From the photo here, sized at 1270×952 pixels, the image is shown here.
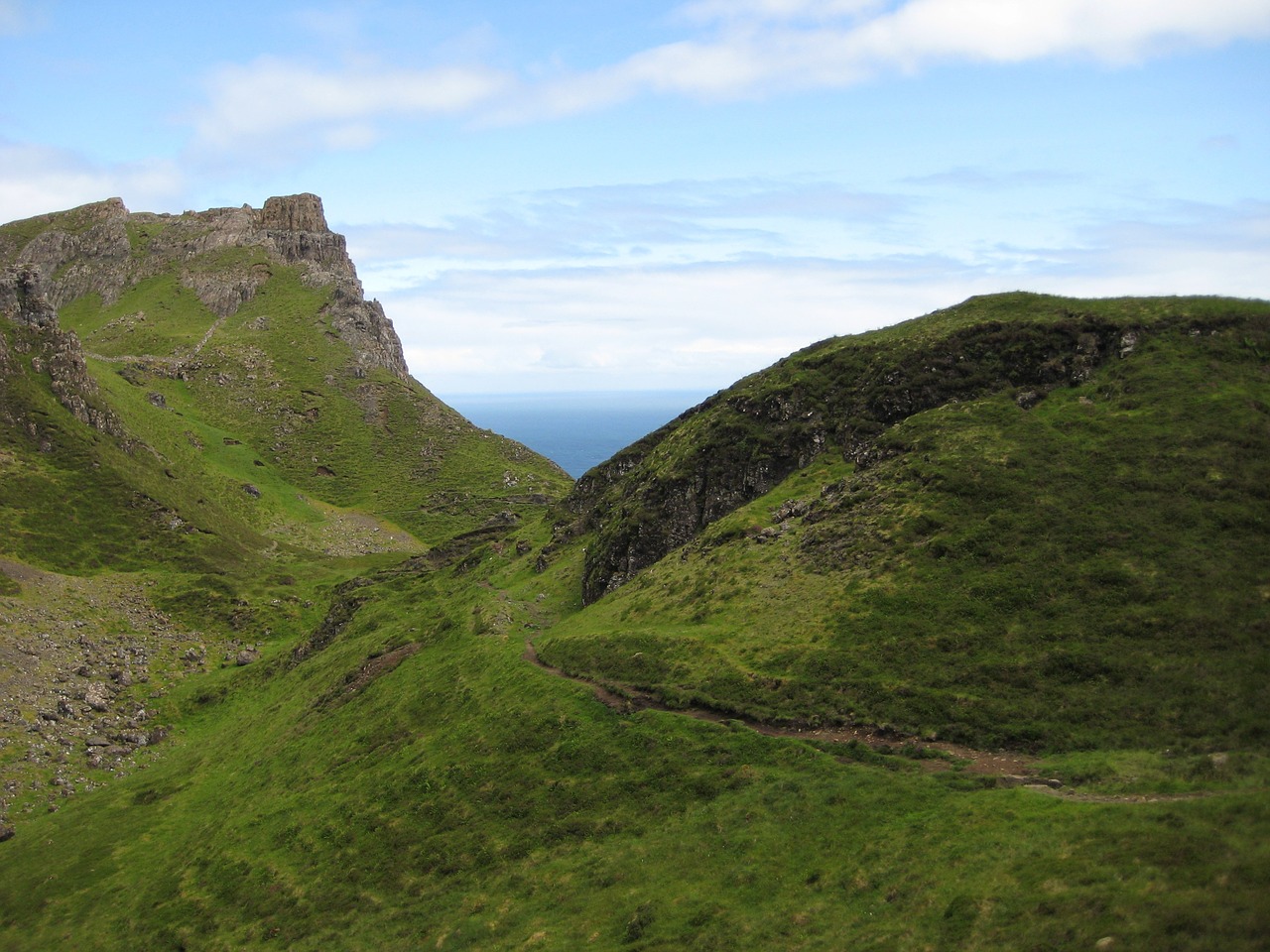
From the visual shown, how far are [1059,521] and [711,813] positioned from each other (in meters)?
24.3

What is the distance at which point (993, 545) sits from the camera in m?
43.6

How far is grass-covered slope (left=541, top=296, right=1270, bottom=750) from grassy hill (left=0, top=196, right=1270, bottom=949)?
0.68 feet

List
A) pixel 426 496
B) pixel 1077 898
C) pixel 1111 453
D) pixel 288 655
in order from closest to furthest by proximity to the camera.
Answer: pixel 1077 898, pixel 1111 453, pixel 288 655, pixel 426 496

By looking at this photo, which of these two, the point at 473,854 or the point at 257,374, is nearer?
the point at 473,854

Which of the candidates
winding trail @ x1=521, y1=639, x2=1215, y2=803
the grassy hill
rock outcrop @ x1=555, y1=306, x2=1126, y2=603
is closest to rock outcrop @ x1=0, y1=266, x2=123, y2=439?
the grassy hill

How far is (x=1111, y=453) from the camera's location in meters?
46.8

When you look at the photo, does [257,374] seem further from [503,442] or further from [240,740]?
[240,740]

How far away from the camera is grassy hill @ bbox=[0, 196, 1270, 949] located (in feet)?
89.0

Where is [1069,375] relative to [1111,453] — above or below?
above

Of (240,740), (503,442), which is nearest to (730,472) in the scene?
(240,740)

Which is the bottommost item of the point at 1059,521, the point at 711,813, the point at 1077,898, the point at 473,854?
the point at 473,854

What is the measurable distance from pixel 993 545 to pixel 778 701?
1448 cm

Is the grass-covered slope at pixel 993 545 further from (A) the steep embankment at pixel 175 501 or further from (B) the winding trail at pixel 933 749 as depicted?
(A) the steep embankment at pixel 175 501

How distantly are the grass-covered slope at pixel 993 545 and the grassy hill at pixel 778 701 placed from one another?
0.21 metres
